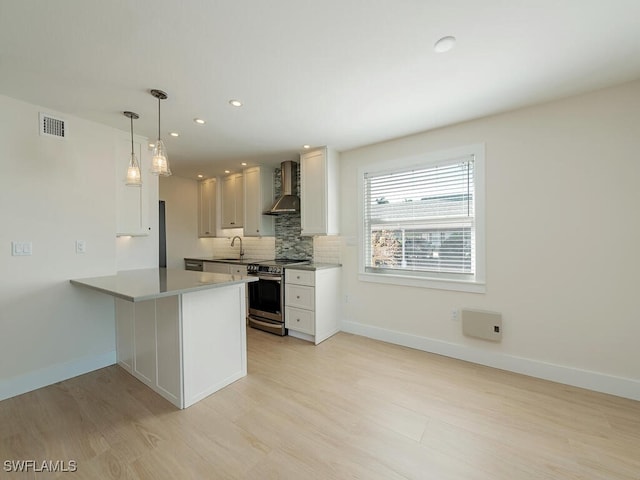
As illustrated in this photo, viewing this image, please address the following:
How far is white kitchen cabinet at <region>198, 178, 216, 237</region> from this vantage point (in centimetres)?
529

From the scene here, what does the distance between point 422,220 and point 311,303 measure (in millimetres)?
1681

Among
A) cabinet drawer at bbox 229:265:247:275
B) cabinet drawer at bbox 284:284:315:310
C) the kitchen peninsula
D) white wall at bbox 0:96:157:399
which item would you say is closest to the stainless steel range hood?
cabinet drawer at bbox 229:265:247:275

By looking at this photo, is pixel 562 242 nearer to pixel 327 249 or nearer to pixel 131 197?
pixel 327 249

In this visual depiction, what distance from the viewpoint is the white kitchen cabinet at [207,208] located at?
5.29 metres

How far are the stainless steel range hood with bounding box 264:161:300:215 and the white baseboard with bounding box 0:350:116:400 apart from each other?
266cm

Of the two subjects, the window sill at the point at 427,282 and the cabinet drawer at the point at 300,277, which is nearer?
the window sill at the point at 427,282

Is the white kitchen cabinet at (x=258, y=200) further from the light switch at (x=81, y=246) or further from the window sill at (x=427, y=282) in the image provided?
the light switch at (x=81, y=246)

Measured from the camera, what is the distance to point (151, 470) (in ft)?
4.86

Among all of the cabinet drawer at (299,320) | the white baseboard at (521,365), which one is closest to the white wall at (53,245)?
the cabinet drawer at (299,320)

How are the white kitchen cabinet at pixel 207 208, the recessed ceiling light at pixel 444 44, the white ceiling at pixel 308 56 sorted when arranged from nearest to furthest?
the white ceiling at pixel 308 56 < the recessed ceiling light at pixel 444 44 < the white kitchen cabinet at pixel 207 208

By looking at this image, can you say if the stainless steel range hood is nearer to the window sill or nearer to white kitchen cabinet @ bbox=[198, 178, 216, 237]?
the window sill

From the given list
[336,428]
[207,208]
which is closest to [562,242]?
[336,428]

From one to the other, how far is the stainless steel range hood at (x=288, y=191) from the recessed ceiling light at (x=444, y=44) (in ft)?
9.01

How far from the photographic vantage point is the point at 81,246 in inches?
104
